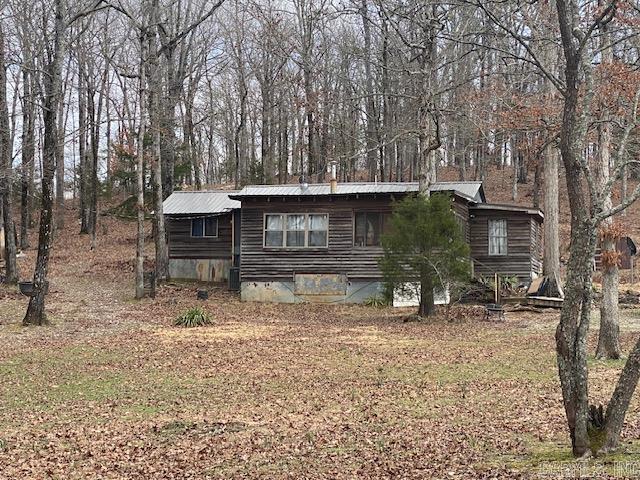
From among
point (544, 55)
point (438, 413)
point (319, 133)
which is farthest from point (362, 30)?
point (438, 413)

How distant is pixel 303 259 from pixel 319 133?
18669mm

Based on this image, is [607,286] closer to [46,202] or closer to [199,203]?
[46,202]

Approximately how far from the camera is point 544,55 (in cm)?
1964

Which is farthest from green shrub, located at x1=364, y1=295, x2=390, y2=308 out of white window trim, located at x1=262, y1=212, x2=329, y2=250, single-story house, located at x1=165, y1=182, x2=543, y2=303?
white window trim, located at x1=262, y1=212, x2=329, y2=250

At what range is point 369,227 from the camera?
2638 centimetres

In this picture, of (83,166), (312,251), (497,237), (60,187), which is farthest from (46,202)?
(83,166)

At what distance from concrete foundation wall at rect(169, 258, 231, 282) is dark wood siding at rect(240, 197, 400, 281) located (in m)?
3.28

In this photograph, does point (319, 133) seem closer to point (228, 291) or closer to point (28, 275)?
point (228, 291)

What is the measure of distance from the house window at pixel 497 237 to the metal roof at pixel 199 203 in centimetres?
1044

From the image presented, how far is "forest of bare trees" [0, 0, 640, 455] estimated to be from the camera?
274 inches

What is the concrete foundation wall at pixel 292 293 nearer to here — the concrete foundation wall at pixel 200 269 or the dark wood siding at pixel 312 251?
the dark wood siding at pixel 312 251

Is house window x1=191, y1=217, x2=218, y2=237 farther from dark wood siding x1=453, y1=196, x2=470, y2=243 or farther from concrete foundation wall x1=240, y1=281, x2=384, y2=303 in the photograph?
dark wood siding x1=453, y1=196, x2=470, y2=243

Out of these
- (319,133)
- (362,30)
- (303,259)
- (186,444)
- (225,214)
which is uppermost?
(362,30)

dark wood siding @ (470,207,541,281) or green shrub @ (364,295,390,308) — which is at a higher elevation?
dark wood siding @ (470,207,541,281)
